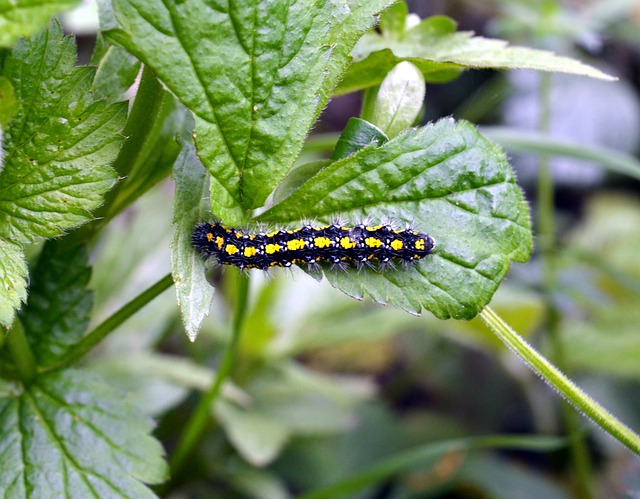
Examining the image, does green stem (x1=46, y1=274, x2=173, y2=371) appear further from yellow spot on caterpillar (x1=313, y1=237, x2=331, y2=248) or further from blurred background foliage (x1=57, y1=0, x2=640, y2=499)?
blurred background foliage (x1=57, y1=0, x2=640, y2=499)

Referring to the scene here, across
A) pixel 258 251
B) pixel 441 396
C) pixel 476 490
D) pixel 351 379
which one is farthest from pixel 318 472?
pixel 258 251

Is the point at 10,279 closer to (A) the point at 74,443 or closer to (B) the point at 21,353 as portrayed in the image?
(B) the point at 21,353

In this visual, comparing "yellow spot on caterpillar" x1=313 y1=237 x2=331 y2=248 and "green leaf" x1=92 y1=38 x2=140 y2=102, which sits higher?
"green leaf" x1=92 y1=38 x2=140 y2=102

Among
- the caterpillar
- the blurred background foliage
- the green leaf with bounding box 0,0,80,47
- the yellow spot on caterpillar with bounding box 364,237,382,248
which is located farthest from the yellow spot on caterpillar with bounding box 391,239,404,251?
the blurred background foliage

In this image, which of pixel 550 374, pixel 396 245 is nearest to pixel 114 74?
pixel 396 245

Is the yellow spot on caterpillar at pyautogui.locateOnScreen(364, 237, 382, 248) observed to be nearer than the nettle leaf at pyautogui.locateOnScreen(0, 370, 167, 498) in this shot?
No

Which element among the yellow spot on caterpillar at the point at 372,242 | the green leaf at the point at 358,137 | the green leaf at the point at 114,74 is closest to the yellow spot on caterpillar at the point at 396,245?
the yellow spot on caterpillar at the point at 372,242

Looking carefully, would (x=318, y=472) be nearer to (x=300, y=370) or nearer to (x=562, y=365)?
(x=300, y=370)
